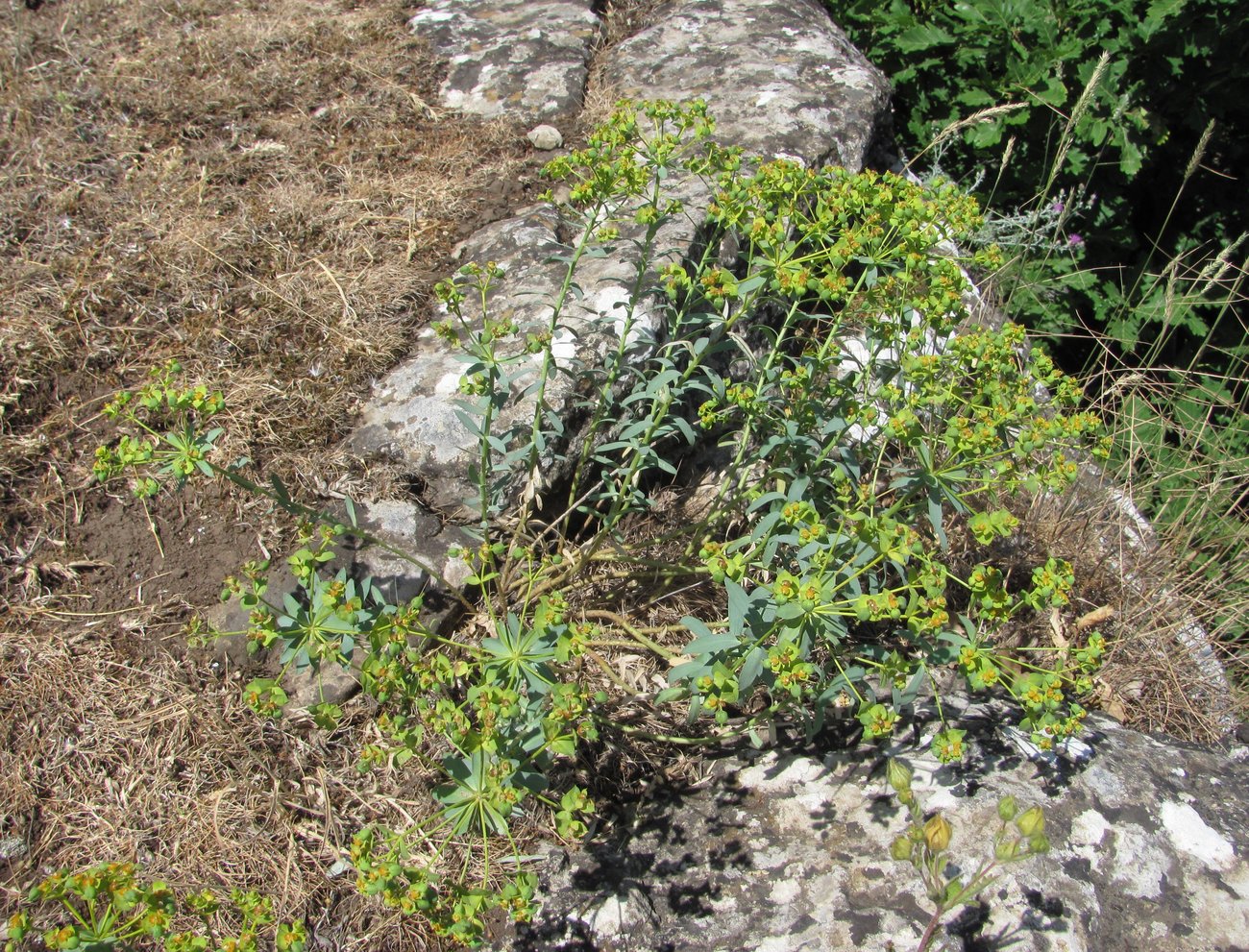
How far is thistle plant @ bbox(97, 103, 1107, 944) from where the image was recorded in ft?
5.99

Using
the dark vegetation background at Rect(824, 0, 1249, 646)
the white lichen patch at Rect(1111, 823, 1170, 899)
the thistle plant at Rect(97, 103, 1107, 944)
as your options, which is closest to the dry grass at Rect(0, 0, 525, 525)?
the thistle plant at Rect(97, 103, 1107, 944)

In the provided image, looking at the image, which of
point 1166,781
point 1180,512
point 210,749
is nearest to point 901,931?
point 1166,781

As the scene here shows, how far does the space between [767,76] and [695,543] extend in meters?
2.44

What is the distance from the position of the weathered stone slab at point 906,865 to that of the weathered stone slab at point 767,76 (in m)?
2.41

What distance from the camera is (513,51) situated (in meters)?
4.19

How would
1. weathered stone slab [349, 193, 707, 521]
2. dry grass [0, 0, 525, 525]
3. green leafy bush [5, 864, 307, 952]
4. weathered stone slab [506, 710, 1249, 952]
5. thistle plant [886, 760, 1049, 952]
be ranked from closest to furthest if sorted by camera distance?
green leafy bush [5, 864, 307, 952], thistle plant [886, 760, 1049, 952], weathered stone slab [506, 710, 1249, 952], weathered stone slab [349, 193, 707, 521], dry grass [0, 0, 525, 525]

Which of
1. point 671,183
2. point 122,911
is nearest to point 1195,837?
point 122,911

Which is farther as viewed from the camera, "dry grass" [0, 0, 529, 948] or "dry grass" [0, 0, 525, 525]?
"dry grass" [0, 0, 525, 525]

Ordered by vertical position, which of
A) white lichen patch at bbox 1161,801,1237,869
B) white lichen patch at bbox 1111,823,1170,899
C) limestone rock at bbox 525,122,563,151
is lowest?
white lichen patch at bbox 1111,823,1170,899

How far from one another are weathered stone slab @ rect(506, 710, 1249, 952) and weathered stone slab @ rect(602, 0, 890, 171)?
2408mm

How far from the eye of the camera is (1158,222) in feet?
15.2

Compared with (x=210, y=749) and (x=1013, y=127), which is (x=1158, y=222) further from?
(x=210, y=749)

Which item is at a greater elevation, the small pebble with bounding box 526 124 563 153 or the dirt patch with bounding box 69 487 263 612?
the small pebble with bounding box 526 124 563 153

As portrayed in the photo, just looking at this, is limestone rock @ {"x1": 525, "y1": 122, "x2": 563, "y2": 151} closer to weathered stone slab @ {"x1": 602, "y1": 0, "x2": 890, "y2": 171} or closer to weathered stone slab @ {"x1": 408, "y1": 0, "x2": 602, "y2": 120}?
weathered stone slab @ {"x1": 408, "y1": 0, "x2": 602, "y2": 120}
